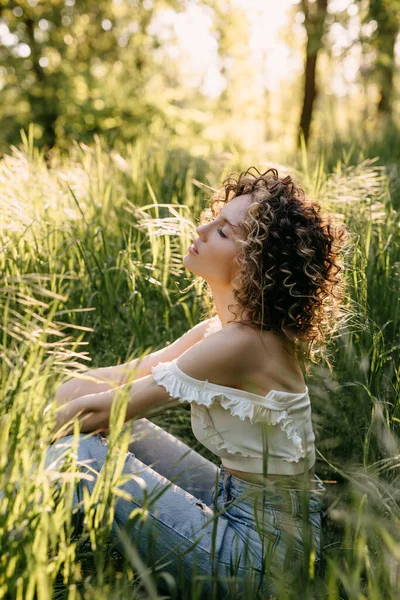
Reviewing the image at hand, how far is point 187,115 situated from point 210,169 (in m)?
6.62

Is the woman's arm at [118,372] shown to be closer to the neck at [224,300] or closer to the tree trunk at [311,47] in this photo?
the neck at [224,300]

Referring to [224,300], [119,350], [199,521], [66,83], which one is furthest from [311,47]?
[199,521]

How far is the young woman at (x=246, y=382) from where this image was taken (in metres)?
1.51

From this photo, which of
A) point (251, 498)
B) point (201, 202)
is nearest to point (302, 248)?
point (251, 498)

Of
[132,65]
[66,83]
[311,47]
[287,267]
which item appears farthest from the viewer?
[132,65]

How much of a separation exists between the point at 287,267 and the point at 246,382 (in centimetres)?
30

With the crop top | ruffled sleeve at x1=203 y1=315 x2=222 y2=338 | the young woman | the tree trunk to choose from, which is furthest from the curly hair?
the tree trunk

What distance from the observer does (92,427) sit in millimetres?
1619

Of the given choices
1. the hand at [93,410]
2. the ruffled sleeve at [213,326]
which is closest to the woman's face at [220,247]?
the ruffled sleeve at [213,326]

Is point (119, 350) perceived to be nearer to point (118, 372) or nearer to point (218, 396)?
point (118, 372)

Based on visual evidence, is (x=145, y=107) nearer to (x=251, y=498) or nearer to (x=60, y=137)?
(x=60, y=137)

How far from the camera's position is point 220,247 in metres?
1.72

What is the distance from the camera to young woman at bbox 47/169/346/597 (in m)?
1.51

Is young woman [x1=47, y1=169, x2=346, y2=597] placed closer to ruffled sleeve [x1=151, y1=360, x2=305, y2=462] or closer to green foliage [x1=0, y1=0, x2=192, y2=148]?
ruffled sleeve [x1=151, y1=360, x2=305, y2=462]
